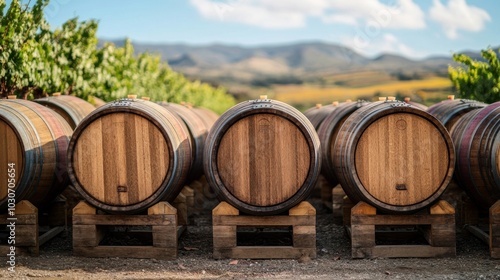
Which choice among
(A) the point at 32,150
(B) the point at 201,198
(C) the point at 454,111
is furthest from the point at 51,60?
(C) the point at 454,111

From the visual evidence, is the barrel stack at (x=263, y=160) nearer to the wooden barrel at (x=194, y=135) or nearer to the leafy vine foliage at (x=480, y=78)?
the wooden barrel at (x=194, y=135)

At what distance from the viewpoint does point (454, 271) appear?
19.9ft

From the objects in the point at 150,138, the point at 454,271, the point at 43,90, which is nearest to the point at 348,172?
the point at 454,271

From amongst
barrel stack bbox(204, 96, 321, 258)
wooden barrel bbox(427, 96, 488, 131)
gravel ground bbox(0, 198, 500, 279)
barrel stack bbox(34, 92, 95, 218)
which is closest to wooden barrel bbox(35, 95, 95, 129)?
barrel stack bbox(34, 92, 95, 218)

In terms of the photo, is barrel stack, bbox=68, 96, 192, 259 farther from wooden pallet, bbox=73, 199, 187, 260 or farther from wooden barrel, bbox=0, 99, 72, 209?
wooden barrel, bbox=0, 99, 72, 209

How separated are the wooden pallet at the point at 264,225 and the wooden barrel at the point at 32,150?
187 cm

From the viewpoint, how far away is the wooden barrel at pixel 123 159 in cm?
647

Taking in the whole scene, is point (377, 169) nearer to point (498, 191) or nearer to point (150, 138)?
point (498, 191)

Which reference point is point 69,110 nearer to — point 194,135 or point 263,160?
point 194,135

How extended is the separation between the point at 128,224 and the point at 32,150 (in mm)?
1222

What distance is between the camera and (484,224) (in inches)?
294

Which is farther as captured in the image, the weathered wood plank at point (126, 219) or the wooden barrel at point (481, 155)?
the weathered wood plank at point (126, 219)

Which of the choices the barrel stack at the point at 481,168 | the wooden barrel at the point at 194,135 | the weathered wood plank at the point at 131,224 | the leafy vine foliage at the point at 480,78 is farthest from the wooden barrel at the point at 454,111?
the weathered wood plank at the point at 131,224

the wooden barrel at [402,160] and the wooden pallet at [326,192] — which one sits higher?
the wooden barrel at [402,160]
